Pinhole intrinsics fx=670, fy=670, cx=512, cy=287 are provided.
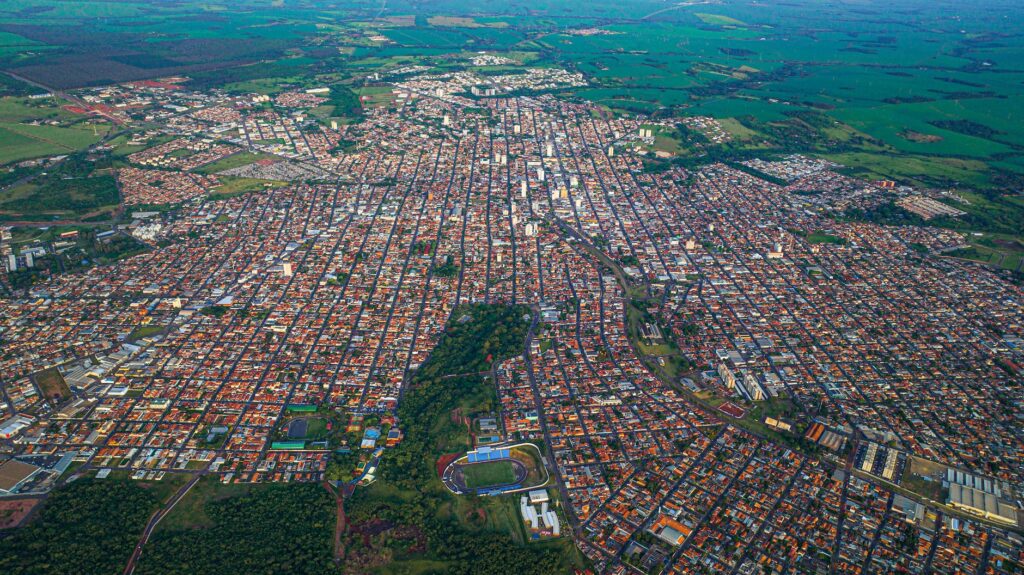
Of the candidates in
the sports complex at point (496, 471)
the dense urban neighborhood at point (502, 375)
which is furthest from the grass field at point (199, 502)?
the sports complex at point (496, 471)

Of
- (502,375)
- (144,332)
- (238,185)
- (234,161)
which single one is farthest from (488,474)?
(234,161)

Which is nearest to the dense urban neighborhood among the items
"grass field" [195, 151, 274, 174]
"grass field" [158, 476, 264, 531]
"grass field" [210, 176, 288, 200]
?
"grass field" [158, 476, 264, 531]

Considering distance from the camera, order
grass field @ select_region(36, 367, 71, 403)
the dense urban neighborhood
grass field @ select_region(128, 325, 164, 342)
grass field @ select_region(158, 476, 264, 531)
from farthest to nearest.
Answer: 1. grass field @ select_region(128, 325, 164, 342)
2. grass field @ select_region(36, 367, 71, 403)
3. grass field @ select_region(158, 476, 264, 531)
4. the dense urban neighborhood

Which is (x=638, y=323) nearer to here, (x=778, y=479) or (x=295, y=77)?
(x=778, y=479)

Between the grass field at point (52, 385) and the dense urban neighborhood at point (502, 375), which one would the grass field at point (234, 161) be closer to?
the dense urban neighborhood at point (502, 375)

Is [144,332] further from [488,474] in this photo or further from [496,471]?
[496,471]

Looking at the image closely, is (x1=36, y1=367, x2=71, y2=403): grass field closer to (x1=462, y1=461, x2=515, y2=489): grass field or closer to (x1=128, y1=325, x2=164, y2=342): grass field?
(x1=128, y1=325, x2=164, y2=342): grass field

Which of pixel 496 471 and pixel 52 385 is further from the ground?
pixel 52 385
